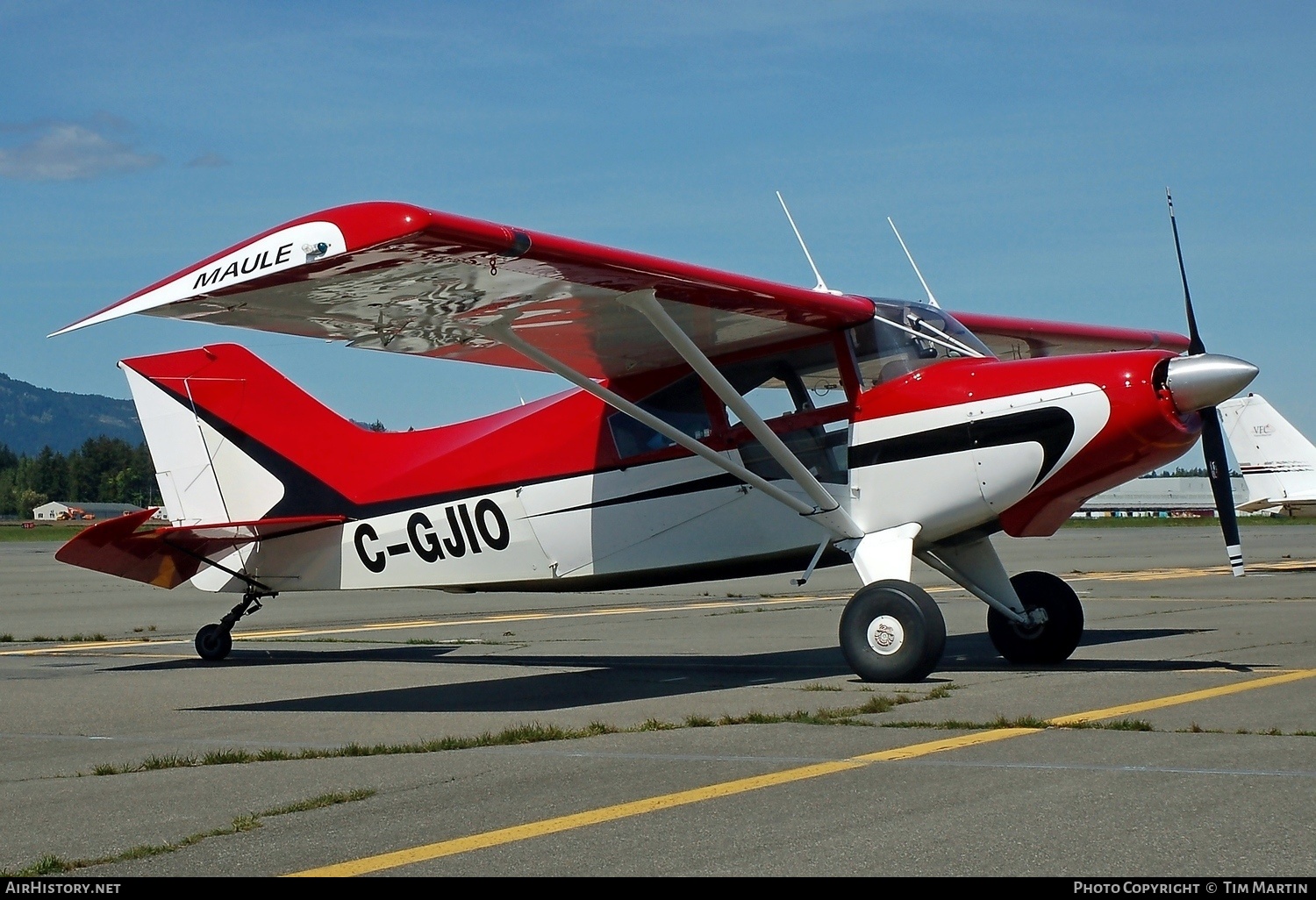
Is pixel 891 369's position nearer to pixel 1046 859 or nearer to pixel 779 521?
pixel 779 521

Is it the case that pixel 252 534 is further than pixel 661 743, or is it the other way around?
pixel 252 534

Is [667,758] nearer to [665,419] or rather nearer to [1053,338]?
[665,419]

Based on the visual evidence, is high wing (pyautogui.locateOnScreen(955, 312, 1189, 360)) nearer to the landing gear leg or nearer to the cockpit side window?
the cockpit side window

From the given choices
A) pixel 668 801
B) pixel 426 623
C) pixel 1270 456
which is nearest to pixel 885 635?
pixel 668 801

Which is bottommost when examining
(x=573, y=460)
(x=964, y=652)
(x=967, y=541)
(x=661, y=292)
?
(x=964, y=652)

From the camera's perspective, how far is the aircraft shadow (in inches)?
346

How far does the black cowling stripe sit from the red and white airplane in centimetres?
2

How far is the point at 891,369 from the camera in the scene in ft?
32.1

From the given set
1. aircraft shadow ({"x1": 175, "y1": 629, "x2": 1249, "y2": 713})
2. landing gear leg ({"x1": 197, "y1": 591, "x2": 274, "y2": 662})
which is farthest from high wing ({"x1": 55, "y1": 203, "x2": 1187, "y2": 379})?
landing gear leg ({"x1": 197, "y1": 591, "x2": 274, "y2": 662})

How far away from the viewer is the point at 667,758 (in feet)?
20.0

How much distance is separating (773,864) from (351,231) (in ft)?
14.3

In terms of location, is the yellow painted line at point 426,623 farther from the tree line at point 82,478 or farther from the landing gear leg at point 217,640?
the tree line at point 82,478

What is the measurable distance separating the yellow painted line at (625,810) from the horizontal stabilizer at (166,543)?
7.15 m

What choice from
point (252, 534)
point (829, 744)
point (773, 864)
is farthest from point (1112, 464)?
point (252, 534)
